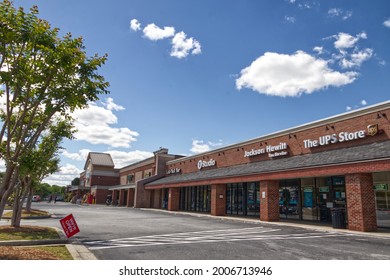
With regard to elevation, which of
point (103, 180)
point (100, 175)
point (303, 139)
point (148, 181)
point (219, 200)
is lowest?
point (219, 200)

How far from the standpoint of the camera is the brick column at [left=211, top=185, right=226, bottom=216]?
25.9 m

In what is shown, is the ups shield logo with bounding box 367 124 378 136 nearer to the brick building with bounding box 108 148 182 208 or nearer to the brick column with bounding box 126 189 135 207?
the brick building with bounding box 108 148 182 208

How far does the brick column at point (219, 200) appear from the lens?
85.0 feet

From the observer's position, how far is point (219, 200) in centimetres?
2616

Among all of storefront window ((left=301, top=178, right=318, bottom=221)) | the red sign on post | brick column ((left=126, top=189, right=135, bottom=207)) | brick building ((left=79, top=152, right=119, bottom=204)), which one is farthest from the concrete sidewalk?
brick building ((left=79, top=152, right=119, bottom=204))

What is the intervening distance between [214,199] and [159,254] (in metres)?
17.8

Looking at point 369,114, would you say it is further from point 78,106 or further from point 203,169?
point 203,169

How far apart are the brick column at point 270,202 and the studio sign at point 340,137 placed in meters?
3.83

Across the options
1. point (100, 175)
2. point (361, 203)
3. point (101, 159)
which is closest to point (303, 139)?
point (361, 203)

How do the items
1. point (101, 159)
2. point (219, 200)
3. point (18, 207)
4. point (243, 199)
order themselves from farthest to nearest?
point (101, 159)
point (243, 199)
point (219, 200)
point (18, 207)

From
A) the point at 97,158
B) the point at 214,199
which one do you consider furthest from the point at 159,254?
the point at 97,158

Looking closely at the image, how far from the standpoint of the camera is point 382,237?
13.1 m

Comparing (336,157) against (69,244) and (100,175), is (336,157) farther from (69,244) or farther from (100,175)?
(100,175)

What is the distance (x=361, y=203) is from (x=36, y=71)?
15.6 metres
